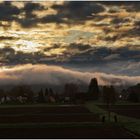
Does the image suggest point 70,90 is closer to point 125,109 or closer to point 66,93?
point 66,93

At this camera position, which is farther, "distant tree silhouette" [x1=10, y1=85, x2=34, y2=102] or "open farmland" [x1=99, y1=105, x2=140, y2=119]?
"open farmland" [x1=99, y1=105, x2=140, y2=119]

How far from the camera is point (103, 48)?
23281 millimetres

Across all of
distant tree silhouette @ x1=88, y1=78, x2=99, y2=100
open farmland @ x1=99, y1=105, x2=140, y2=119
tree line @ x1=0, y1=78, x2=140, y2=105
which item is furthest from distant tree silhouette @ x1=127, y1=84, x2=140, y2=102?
open farmland @ x1=99, y1=105, x2=140, y2=119

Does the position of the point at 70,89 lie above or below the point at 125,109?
above

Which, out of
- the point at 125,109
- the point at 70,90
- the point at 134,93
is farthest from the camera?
the point at 125,109

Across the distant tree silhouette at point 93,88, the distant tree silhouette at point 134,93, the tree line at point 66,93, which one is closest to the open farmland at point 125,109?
the distant tree silhouette at point 134,93

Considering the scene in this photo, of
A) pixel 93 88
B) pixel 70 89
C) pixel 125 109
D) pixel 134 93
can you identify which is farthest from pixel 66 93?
pixel 125 109

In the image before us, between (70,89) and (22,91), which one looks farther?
(70,89)

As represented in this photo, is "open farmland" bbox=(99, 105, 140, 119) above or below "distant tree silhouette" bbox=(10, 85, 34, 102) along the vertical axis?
below

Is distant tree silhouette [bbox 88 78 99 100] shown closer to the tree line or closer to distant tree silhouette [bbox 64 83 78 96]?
the tree line

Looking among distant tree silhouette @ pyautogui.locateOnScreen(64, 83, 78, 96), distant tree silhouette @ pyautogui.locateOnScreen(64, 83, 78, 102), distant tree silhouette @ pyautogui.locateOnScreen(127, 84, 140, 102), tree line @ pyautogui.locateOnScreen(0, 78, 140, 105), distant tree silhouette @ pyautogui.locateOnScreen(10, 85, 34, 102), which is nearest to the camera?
distant tree silhouette @ pyautogui.locateOnScreen(10, 85, 34, 102)

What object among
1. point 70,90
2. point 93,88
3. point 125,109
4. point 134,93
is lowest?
point 125,109

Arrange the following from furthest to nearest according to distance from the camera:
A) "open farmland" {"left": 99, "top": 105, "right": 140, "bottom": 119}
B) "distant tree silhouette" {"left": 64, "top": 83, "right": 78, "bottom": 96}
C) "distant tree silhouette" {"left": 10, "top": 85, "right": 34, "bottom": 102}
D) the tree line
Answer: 1. "open farmland" {"left": 99, "top": 105, "right": 140, "bottom": 119}
2. the tree line
3. "distant tree silhouette" {"left": 64, "top": 83, "right": 78, "bottom": 96}
4. "distant tree silhouette" {"left": 10, "top": 85, "right": 34, "bottom": 102}

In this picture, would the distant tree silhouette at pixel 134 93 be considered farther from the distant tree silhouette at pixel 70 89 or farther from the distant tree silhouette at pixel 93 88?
the distant tree silhouette at pixel 70 89
